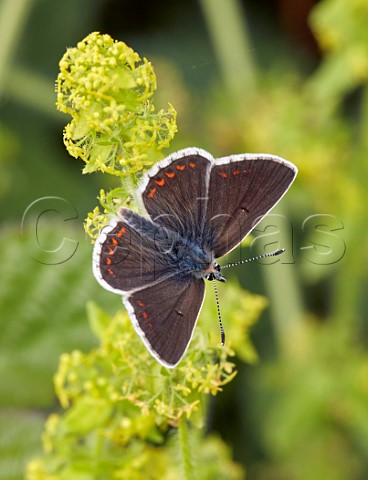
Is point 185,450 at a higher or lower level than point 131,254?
lower

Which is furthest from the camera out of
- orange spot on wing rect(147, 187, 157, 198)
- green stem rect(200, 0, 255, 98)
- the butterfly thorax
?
green stem rect(200, 0, 255, 98)

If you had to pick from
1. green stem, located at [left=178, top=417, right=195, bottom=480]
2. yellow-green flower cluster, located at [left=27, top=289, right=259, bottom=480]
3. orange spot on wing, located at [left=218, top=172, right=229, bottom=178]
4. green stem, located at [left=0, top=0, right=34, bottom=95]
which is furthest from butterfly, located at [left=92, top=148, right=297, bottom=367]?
green stem, located at [left=0, top=0, right=34, bottom=95]

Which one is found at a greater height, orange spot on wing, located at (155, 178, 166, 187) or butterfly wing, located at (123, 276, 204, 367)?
orange spot on wing, located at (155, 178, 166, 187)

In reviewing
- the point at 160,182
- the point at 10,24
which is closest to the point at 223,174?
the point at 160,182

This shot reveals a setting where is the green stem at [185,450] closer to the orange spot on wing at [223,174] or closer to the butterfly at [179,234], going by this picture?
the butterfly at [179,234]

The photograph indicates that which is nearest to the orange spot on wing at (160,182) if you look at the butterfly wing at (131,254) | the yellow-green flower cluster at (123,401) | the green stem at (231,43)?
the butterfly wing at (131,254)

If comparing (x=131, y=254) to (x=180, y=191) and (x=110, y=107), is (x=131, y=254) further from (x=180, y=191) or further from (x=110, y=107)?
(x=110, y=107)

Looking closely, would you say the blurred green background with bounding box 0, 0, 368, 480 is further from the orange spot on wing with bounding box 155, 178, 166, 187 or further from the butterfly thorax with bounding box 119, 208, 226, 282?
the orange spot on wing with bounding box 155, 178, 166, 187
